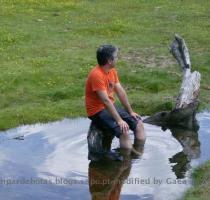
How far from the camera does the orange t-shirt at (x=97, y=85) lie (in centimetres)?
1181

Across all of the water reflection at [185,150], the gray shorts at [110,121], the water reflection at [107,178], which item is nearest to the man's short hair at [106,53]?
the gray shorts at [110,121]

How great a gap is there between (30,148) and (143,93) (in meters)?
4.38

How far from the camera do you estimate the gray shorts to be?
12.0m

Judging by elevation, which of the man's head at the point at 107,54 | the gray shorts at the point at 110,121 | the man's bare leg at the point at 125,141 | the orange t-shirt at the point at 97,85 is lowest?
the man's bare leg at the point at 125,141

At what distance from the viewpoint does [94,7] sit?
2677cm

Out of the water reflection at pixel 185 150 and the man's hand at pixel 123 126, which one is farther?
the man's hand at pixel 123 126

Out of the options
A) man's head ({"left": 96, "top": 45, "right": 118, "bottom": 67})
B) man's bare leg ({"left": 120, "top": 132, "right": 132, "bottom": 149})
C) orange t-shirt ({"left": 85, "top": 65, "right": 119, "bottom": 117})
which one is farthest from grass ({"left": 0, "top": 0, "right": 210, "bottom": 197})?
man's head ({"left": 96, "top": 45, "right": 118, "bottom": 67})

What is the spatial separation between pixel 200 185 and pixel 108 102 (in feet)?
7.47

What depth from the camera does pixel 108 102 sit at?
11758 mm

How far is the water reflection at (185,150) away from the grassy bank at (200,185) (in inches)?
10.5

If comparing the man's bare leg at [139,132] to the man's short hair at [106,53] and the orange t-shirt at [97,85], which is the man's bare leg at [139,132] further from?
the man's short hair at [106,53]

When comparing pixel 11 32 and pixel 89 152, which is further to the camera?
pixel 11 32

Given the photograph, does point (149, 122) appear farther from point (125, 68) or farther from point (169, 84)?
point (125, 68)

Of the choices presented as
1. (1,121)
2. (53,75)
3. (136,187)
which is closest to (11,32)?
(53,75)
